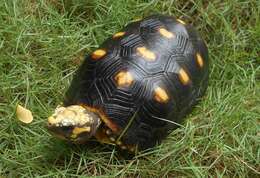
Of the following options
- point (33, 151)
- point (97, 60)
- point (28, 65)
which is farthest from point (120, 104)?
point (28, 65)

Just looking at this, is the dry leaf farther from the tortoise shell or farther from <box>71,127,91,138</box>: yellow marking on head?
<box>71,127,91,138</box>: yellow marking on head

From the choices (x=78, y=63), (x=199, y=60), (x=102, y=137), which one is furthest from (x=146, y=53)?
(x=78, y=63)

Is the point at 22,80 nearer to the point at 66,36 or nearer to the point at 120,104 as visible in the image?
the point at 66,36

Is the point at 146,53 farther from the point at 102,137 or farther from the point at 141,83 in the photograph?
the point at 102,137

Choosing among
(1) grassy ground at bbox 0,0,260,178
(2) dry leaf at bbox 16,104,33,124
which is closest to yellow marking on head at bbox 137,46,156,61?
(1) grassy ground at bbox 0,0,260,178

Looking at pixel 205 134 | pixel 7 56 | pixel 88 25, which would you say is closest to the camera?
pixel 205 134

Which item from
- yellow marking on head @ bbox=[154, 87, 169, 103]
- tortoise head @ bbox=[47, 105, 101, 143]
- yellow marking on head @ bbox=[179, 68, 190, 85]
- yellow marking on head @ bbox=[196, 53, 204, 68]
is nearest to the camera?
tortoise head @ bbox=[47, 105, 101, 143]

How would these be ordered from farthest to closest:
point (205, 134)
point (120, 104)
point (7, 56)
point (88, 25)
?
1. point (88, 25)
2. point (7, 56)
3. point (205, 134)
4. point (120, 104)

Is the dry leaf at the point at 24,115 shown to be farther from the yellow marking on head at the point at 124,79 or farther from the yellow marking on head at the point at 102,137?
the yellow marking on head at the point at 124,79
